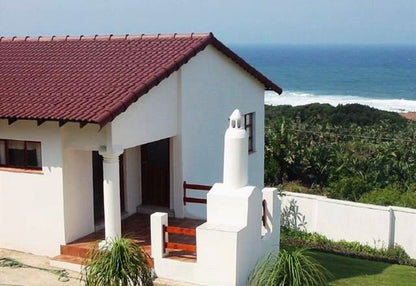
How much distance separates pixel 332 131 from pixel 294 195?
72.7 ft

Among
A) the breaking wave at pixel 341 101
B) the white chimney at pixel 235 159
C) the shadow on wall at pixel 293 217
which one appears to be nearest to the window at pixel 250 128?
the shadow on wall at pixel 293 217

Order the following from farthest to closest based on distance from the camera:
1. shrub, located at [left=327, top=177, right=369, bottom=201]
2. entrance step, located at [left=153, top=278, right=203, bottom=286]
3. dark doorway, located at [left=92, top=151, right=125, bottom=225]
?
shrub, located at [left=327, top=177, right=369, bottom=201]
dark doorway, located at [left=92, top=151, right=125, bottom=225]
entrance step, located at [left=153, top=278, right=203, bottom=286]

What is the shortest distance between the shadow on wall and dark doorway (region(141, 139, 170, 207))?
390 inches

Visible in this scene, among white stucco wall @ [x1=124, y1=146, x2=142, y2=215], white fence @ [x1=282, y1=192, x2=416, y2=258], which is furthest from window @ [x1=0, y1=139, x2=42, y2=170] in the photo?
white fence @ [x1=282, y1=192, x2=416, y2=258]

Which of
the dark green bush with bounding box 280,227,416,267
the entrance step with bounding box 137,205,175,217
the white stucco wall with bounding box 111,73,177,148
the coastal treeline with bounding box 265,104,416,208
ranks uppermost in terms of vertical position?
the white stucco wall with bounding box 111,73,177,148

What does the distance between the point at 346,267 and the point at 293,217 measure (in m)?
8.33

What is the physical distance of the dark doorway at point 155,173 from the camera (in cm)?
1463

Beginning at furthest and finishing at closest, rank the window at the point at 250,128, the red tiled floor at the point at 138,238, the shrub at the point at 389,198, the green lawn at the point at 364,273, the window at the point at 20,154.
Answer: the shrub at the point at 389,198 < the window at the point at 250,128 < the green lawn at the point at 364,273 < the window at the point at 20,154 < the red tiled floor at the point at 138,238

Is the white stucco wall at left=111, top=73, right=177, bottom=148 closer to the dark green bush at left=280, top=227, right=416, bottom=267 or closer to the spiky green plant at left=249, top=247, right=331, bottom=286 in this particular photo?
the spiky green plant at left=249, top=247, right=331, bottom=286

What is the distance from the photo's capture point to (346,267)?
15.1 metres

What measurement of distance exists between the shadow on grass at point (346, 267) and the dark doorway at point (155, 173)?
4.55 meters

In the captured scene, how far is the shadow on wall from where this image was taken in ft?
76.2

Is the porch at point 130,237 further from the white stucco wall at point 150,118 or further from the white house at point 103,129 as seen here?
the white stucco wall at point 150,118

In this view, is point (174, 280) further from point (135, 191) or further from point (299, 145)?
point (299, 145)
